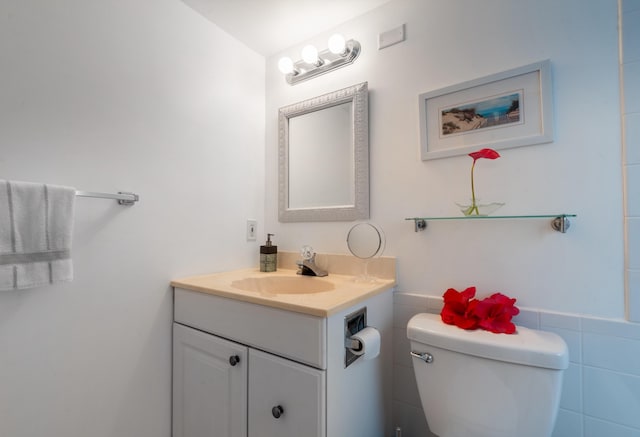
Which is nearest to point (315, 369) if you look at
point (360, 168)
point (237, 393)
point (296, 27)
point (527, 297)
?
point (237, 393)

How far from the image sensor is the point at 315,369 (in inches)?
31.9

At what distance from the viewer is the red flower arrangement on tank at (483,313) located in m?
0.89

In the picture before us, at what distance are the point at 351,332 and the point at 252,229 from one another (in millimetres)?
882

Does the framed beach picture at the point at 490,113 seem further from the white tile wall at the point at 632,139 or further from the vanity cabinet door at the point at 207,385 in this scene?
the vanity cabinet door at the point at 207,385

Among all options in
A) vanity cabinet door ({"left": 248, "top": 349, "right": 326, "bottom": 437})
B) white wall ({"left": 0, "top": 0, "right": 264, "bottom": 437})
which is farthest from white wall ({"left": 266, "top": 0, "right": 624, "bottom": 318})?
white wall ({"left": 0, "top": 0, "right": 264, "bottom": 437})

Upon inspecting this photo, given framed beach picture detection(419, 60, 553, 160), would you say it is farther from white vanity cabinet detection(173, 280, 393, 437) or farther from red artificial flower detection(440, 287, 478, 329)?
white vanity cabinet detection(173, 280, 393, 437)

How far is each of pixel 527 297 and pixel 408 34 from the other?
118 centimetres

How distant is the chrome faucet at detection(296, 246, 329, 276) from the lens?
4.40ft

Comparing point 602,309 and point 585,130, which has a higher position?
point 585,130

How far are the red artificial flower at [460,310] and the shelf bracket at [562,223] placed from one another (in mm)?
333

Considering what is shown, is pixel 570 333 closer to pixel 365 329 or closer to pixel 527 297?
pixel 527 297

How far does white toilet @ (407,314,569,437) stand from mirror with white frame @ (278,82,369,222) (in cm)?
63

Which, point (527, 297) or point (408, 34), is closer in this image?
point (527, 297)

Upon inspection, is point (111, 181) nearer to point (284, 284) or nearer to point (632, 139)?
point (284, 284)
